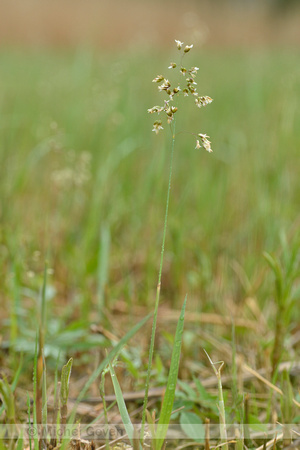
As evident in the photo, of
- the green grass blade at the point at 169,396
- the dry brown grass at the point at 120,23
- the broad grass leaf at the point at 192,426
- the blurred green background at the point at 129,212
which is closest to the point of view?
Result: the green grass blade at the point at 169,396

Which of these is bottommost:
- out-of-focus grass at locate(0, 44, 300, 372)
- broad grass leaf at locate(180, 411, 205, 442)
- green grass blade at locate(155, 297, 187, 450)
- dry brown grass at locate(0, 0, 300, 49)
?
broad grass leaf at locate(180, 411, 205, 442)

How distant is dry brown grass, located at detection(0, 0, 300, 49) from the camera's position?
1289 cm

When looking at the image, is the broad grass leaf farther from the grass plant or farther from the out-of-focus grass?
the out-of-focus grass

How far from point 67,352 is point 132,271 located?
1.68 ft

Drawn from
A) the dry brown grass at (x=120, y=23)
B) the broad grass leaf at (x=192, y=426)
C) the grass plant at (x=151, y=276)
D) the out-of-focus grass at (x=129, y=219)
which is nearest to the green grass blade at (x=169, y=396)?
the grass plant at (x=151, y=276)

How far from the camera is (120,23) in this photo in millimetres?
13883

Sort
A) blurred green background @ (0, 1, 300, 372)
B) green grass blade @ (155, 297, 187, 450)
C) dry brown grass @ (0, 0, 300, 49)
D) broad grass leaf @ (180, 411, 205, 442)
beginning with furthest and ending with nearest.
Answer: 1. dry brown grass @ (0, 0, 300, 49)
2. blurred green background @ (0, 1, 300, 372)
3. broad grass leaf @ (180, 411, 205, 442)
4. green grass blade @ (155, 297, 187, 450)

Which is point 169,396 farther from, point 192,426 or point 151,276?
point 151,276

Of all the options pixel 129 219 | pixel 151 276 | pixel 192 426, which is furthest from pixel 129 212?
pixel 192 426

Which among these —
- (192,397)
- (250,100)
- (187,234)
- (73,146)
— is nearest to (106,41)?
(250,100)

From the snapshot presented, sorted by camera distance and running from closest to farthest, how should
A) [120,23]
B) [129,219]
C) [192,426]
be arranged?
[192,426] → [129,219] → [120,23]

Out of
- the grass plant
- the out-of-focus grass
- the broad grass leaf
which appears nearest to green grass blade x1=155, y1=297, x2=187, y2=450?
the grass plant

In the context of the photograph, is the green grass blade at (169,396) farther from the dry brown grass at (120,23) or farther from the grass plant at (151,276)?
the dry brown grass at (120,23)

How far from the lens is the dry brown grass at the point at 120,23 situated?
12891 mm
